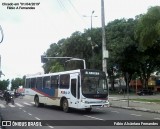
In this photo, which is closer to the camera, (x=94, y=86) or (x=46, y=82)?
(x=94, y=86)

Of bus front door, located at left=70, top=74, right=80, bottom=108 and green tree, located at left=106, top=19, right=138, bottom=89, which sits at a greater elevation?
green tree, located at left=106, top=19, right=138, bottom=89

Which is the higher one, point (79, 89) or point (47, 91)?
point (79, 89)

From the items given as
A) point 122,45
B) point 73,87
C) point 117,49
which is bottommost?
point 73,87

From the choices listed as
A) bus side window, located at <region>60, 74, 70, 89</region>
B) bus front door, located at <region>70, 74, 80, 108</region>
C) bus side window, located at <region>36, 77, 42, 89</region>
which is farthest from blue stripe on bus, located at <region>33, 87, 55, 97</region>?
bus front door, located at <region>70, 74, 80, 108</region>

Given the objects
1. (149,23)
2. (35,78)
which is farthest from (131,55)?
(35,78)

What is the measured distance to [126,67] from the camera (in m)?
70.1

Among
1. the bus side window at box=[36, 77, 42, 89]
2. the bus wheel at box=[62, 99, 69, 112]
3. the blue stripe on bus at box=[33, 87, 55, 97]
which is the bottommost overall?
the bus wheel at box=[62, 99, 69, 112]

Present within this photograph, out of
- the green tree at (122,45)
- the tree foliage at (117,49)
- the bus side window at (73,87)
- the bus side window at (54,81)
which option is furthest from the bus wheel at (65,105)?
the green tree at (122,45)

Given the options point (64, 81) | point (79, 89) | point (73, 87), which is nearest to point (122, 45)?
point (64, 81)

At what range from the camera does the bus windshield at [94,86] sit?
23.8 m

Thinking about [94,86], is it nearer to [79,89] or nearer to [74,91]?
[79,89]

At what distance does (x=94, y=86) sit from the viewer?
79.3 feet

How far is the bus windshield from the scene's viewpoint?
23812 millimetres

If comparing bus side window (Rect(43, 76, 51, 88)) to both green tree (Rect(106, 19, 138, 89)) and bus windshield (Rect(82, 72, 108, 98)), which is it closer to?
bus windshield (Rect(82, 72, 108, 98))
